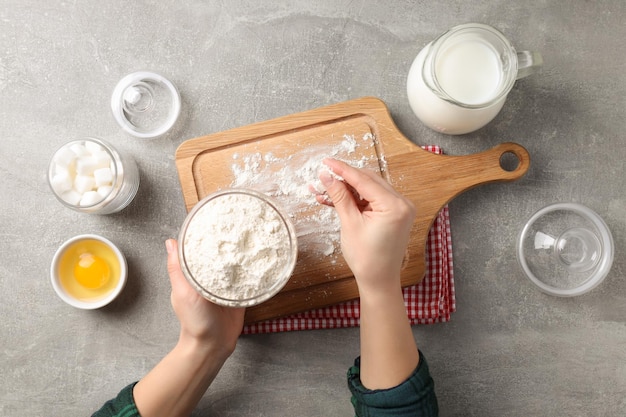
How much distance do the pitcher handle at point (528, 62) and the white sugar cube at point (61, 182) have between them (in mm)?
1194

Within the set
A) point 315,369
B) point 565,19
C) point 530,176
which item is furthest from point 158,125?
point 565,19

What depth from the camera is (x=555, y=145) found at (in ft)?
4.89

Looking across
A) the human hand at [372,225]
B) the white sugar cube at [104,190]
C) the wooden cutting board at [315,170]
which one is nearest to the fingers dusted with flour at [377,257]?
the human hand at [372,225]

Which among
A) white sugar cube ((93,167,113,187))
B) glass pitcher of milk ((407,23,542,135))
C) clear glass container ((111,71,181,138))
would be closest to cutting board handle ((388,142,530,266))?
glass pitcher of milk ((407,23,542,135))

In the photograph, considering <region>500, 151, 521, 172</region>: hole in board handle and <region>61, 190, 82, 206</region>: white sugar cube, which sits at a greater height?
<region>61, 190, 82, 206</region>: white sugar cube

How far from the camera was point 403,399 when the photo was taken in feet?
3.93

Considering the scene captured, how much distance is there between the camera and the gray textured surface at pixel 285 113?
1477 millimetres

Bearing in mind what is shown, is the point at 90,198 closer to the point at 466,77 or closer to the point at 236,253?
the point at 236,253

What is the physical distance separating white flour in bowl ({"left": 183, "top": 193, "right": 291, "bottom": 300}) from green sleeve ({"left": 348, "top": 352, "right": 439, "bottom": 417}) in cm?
37

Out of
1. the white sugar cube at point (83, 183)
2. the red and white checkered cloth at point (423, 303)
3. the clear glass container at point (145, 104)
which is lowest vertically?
the red and white checkered cloth at point (423, 303)

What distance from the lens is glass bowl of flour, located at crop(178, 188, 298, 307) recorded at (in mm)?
1117

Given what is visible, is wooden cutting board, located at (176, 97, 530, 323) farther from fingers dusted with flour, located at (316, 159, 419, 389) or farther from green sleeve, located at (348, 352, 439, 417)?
green sleeve, located at (348, 352, 439, 417)

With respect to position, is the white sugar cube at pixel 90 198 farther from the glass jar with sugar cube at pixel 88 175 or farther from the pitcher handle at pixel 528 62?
the pitcher handle at pixel 528 62

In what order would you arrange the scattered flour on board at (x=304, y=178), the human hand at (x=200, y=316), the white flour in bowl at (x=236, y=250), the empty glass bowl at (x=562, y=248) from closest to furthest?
the white flour in bowl at (x=236, y=250) → the human hand at (x=200, y=316) → the scattered flour on board at (x=304, y=178) → the empty glass bowl at (x=562, y=248)
